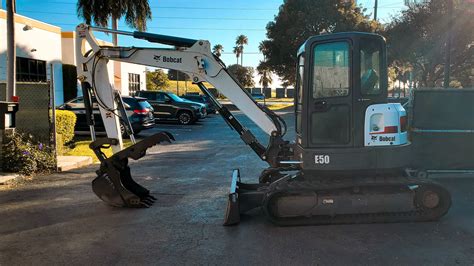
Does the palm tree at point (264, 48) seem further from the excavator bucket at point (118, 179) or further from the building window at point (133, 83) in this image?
the excavator bucket at point (118, 179)

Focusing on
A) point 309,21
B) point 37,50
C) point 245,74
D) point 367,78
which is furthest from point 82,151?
point 245,74

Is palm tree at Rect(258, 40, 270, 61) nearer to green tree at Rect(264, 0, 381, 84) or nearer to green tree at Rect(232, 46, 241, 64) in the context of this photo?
green tree at Rect(264, 0, 381, 84)

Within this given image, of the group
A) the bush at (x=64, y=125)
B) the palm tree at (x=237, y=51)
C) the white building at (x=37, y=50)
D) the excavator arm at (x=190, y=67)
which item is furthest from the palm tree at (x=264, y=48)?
the palm tree at (x=237, y=51)

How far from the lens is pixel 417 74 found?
109 ft

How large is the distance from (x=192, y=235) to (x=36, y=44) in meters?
21.5

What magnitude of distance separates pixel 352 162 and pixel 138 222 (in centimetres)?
314

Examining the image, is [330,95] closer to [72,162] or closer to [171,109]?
[72,162]

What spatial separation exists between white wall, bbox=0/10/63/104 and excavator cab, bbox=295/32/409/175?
18.7 meters

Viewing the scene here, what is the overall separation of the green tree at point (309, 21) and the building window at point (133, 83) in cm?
1365

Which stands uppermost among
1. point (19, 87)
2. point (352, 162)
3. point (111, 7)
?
point (111, 7)

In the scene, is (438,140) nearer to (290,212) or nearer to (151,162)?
(290,212)

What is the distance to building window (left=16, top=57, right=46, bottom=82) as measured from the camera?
2212 cm

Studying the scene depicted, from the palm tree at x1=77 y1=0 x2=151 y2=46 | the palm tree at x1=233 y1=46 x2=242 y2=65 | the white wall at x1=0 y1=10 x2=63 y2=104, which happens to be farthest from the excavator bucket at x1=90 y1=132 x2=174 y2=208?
the palm tree at x1=233 y1=46 x2=242 y2=65

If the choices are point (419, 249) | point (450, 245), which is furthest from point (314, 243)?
point (450, 245)
